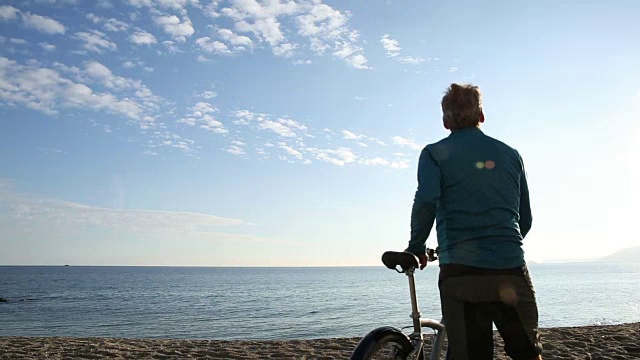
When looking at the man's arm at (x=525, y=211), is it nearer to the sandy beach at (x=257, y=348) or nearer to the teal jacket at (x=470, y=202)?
the teal jacket at (x=470, y=202)

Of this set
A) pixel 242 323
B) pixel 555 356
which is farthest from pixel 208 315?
pixel 555 356

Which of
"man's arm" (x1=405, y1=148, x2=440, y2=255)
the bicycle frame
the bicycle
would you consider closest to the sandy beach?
the bicycle frame

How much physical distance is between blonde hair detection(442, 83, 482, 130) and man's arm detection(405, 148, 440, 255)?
267mm

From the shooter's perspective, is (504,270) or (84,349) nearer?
(504,270)

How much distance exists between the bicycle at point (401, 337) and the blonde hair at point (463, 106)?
2.50 feet

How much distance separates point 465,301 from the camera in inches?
113

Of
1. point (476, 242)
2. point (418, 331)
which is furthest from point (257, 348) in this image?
point (476, 242)

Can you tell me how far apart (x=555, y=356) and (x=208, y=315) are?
3953cm

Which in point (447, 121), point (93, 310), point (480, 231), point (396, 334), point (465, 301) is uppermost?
point (447, 121)

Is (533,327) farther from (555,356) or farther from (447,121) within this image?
(555,356)

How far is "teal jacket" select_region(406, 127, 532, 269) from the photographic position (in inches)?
113

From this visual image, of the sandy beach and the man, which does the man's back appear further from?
the sandy beach

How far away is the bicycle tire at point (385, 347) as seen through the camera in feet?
9.84

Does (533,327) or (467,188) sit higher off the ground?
(467,188)
